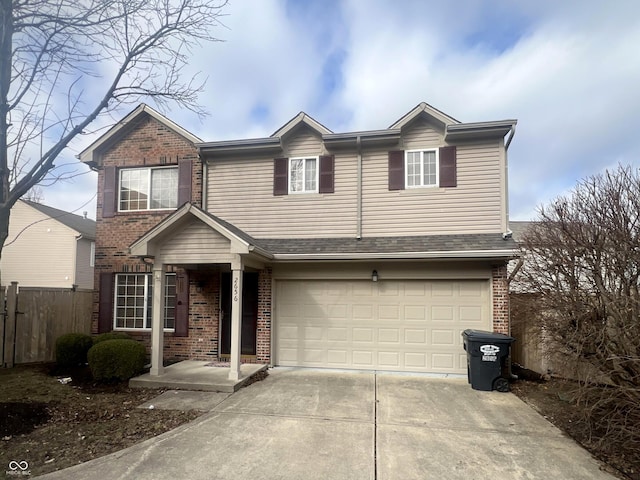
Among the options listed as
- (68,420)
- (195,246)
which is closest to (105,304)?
(195,246)

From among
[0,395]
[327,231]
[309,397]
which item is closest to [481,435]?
[309,397]

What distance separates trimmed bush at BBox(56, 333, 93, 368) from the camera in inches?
336

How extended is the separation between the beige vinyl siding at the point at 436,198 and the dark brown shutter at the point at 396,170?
0.13 m

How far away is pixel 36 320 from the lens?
9117 millimetres

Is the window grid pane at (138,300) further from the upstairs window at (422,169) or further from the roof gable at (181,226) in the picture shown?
the upstairs window at (422,169)

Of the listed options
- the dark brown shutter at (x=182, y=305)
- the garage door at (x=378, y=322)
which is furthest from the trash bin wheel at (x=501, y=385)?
the dark brown shutter at (x=182, y=305)

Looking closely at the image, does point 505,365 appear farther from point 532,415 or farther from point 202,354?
point 202,354

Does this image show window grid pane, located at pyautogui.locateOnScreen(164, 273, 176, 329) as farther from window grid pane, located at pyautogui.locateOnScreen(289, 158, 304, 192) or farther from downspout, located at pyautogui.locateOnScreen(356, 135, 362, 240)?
downspout, located at pyautogui.locateOnScreen(356, 135, 362, 240)

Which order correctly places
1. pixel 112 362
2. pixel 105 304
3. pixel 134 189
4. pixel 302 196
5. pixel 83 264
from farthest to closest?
pixel 83 264 < pixel 134 189 < pixel 105 304 < pixel 302 196 < pixel 112 362

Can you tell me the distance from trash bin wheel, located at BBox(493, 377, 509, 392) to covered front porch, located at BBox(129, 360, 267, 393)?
4.91 m

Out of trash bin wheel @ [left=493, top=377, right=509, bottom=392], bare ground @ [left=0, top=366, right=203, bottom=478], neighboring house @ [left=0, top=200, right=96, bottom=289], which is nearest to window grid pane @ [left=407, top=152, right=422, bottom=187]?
trash bin wheel @ [left=493, top=377, right=509, bottom=392]

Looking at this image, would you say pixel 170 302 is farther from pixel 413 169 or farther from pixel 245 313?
pixel 413 169

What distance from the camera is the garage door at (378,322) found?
8234 mm

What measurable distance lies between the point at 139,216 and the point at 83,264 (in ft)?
42.9
